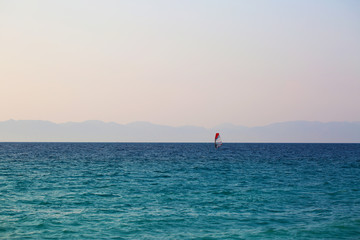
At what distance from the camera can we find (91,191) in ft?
102

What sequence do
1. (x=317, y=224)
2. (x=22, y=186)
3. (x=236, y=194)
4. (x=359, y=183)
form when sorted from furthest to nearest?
(x=359, y=183) → (x=22, y=186) → (x=236, y=194) → (x=317, y=224)

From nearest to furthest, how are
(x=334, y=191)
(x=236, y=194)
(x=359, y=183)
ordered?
(x=236, y=194)
(x=334, y=191)
(x=359, y=183)

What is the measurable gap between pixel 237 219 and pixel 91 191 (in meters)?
15.0

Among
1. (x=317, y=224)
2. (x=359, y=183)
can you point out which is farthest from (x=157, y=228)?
(x=359, y=183)

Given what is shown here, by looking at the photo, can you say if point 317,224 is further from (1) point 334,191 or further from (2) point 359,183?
(2) point 359,183

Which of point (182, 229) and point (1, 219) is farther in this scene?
point (1, 219)

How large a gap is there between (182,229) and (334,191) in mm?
18857

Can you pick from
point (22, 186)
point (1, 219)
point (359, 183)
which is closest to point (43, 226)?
point (1, 219)

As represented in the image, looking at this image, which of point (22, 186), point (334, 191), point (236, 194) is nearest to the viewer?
point (236, 194)

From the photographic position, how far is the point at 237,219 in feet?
68.3

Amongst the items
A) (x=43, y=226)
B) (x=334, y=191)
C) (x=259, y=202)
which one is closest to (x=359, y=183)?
(x=334, y=191)

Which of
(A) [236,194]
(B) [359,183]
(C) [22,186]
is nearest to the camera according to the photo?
(A) [236,194]

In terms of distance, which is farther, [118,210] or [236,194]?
[236,194]

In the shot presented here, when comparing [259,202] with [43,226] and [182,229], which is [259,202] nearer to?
[182,229]
